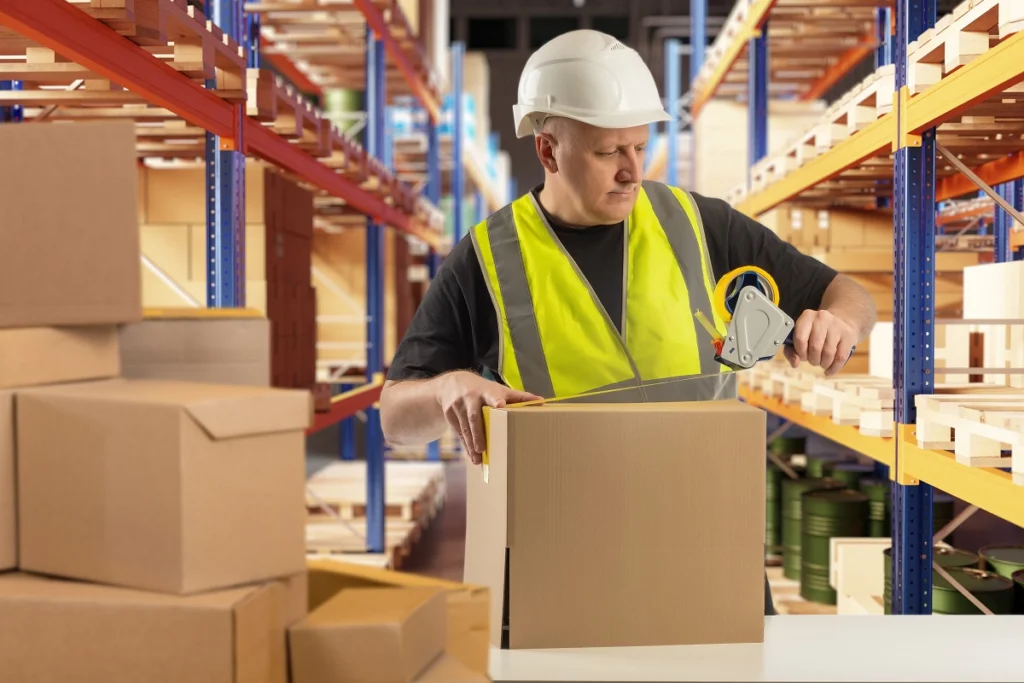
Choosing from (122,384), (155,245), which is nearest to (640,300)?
(122,384)

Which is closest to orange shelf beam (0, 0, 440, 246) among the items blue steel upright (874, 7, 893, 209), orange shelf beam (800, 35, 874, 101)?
blue steel upright (874, 7, 893, 209)

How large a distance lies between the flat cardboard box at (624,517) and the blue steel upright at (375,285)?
6.84m

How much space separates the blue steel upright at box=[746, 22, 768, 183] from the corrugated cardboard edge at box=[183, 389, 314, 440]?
5901 millimetres

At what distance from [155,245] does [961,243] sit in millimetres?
5653

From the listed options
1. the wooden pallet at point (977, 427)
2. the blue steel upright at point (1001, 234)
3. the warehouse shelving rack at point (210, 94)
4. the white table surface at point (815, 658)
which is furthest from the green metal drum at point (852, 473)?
the white table surface at point (815, 658)

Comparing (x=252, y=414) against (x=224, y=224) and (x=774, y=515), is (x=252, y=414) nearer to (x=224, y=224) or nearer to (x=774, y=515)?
(x=224, y=224)

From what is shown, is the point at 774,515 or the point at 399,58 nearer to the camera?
the point at 774,515

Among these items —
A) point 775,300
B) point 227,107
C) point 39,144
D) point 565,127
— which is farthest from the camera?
point 227,107

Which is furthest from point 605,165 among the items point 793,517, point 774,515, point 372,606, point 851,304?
point 774,515

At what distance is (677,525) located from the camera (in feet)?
5.15

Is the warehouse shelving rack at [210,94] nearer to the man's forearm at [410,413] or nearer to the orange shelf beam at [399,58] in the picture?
the orange shelf beam at [399,58]

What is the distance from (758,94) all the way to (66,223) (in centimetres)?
649

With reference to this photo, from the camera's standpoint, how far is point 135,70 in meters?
3.65

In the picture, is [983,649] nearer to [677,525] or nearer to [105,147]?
[677,525]
